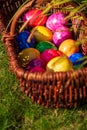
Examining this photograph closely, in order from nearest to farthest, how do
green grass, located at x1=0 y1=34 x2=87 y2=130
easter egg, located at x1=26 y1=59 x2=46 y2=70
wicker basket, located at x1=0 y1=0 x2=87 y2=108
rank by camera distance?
wicker basket, located at x1=0 y1=0 x2=87 y2=108, green grass, located at x1=0 y1=34 x2=87 y2=130, easter egg, located at x1=26 y1=59 x2=46 y2=70

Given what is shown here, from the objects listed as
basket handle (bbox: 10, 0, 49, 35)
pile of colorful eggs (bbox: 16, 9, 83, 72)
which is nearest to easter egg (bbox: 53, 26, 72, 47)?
pile of colorful eggs (bbox: 16, 9, 83, 72)

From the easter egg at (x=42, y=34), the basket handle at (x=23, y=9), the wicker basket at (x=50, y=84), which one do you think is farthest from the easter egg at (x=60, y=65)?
the easter egg at (x=42, y=34)

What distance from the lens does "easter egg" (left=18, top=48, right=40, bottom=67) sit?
200cm

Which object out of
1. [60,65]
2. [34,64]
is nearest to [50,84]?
[60,65]

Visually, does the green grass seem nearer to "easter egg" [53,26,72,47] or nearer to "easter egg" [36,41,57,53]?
"easter egg" [36,41,57,53]

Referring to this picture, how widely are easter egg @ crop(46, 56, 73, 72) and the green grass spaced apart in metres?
0.24

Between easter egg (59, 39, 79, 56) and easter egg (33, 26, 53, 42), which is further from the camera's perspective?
easter egg (33, 26, 53, 42)

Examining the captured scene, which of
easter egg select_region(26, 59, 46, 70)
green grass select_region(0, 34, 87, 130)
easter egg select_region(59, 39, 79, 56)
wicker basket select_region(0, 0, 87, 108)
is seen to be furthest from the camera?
easter egg select_region(59, 39, 79, 56)

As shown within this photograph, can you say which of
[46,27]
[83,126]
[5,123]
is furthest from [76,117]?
[46,27]

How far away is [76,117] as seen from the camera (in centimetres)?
182

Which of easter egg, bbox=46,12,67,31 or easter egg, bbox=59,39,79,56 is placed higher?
easter egg, bbox=46,12,67,31

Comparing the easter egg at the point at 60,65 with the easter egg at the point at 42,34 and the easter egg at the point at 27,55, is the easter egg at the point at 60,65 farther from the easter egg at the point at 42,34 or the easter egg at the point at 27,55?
the easter egg at the point at 42,34

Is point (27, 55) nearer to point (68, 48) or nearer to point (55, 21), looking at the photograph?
point (68, 48)

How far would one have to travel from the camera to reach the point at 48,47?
7.12 ft
